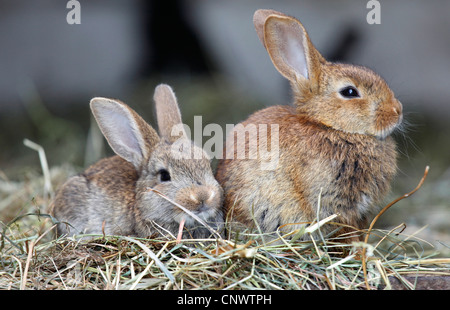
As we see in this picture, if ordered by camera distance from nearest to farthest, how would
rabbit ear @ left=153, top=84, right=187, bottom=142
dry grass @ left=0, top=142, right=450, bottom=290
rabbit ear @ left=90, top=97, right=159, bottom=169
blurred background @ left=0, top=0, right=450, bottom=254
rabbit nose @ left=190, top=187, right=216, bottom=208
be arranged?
dry grass @ left=0, top=142, right=450, bottom=290, rabbit nose @ left=190, top=187, right=216, bottom=208, rabbit ear @ left=90, top=97, right=159, bottom=169, rabbit ear @ left=153, top=84, right=187, bottom=142, blurred background @ left=0, top=0, right=450, bottom=254

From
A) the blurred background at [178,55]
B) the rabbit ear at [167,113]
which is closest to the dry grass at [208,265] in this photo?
the rabbit ear at [167,113]

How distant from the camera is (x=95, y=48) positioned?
7664 mm

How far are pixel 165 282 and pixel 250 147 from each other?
3.84 ft

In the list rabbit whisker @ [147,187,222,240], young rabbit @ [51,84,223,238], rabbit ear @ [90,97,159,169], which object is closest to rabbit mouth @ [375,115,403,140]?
young rabbit @ [51,84,223,238]

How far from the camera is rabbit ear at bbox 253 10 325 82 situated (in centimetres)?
387

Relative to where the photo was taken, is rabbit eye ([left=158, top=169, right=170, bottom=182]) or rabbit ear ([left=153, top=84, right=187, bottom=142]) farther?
rabbit ear ([left=153, top=84, right=187, bottom=142])

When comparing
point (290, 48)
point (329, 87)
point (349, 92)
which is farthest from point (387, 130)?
point (290, 48)

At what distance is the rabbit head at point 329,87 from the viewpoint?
379 cm

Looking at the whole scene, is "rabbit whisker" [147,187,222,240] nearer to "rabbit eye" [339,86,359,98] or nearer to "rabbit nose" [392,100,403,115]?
"rabbit eye" [339,86,359,98]

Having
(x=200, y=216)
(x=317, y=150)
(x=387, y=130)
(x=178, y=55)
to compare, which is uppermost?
(x=178, y=55)

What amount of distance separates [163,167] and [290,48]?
1.29 meters

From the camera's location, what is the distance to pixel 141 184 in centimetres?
419

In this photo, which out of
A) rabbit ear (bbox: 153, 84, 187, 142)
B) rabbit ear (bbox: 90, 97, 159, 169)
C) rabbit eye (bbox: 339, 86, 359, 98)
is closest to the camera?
rabbit eye (bbox: 339, 86, 359, 98)

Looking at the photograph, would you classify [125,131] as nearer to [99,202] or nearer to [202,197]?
[99,202]
